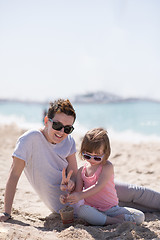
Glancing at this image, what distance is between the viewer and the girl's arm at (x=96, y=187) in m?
2.43

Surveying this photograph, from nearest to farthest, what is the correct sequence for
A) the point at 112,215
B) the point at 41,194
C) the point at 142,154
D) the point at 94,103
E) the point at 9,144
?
the point at 112,215
the point at 41,194
the point at 142,154
the point at 9,144
the point at 94,103

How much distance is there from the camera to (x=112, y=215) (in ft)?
8.53

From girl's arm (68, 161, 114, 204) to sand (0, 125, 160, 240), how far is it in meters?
0.23

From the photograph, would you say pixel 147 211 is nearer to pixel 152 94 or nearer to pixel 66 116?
pixel 66 116

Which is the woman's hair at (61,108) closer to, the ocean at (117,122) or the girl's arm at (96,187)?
the girl's arm at (96,187)

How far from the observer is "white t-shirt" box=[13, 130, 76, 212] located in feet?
8.30

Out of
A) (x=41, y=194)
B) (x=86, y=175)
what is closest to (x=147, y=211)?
(x=86, y=175)

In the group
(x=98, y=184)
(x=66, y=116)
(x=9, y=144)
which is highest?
(x=66, y=116)

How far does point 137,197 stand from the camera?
3.01m

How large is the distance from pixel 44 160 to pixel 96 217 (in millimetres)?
698

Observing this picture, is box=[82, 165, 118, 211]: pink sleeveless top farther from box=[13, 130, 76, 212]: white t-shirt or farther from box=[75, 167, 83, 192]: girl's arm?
box=[13, 130, 76, 212]: white t-shirt

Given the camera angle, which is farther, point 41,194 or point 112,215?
point 41,194

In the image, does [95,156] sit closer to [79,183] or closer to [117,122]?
[79,183]

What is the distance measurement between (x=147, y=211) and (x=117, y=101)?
38.3 m
